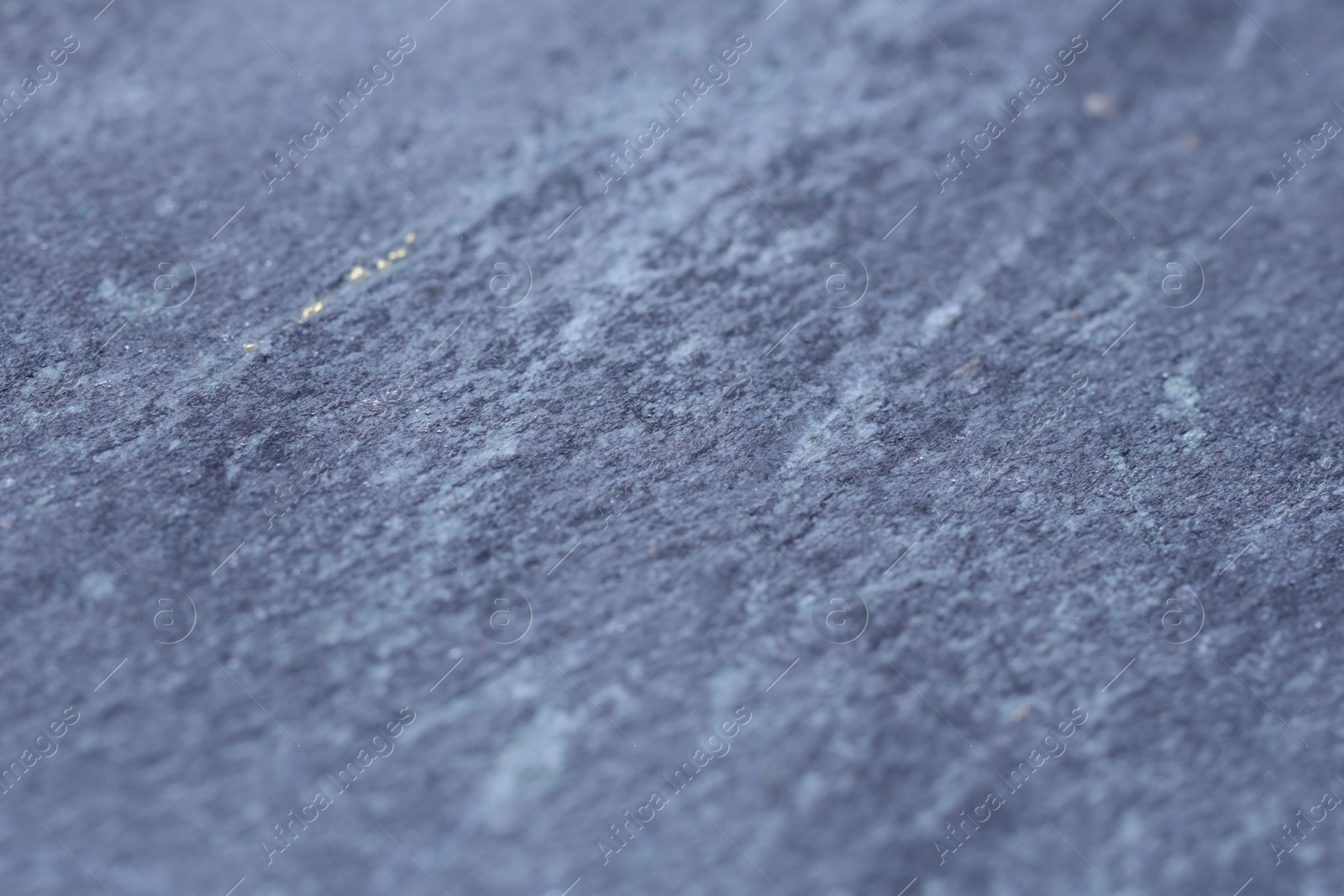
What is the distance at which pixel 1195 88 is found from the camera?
7.10ft

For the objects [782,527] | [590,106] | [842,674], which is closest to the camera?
[842,674]

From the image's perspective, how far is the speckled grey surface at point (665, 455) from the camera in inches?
54.1

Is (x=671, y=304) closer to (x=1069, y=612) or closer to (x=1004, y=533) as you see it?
(x=1004, y=533)

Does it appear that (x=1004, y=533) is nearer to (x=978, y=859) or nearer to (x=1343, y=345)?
(x=978, y=859)

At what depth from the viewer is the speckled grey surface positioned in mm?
1375

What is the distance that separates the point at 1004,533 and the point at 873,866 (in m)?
0.61

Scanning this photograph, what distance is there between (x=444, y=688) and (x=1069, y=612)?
3.49 feet

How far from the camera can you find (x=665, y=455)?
1.65 meters

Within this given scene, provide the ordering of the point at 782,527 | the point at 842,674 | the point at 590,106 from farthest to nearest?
1. the point at 590,106
2. the point at 782,527
3. the point at 842,674

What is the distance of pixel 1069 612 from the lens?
4.98 feet

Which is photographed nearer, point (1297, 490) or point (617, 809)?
point (617, 809)

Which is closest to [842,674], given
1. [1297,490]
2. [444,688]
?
[444,688]

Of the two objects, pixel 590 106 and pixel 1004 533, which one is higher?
pixel 590 106

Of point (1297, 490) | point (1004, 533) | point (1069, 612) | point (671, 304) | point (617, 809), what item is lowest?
point (1297, 490)
